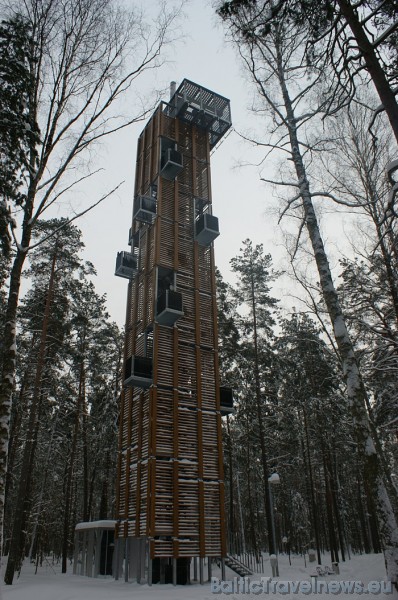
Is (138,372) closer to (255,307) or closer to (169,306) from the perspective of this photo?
(169,306)

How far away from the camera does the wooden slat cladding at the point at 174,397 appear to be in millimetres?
13516

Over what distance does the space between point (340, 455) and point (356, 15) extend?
104ft

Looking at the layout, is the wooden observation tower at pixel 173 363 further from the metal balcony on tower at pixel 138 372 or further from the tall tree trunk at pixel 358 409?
the tall tree trunk at pixel 358 409

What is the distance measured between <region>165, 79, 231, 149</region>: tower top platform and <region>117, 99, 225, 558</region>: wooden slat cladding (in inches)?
36.0

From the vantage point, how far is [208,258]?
18.8 metres

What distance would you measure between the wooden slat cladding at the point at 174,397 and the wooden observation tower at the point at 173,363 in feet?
0.13

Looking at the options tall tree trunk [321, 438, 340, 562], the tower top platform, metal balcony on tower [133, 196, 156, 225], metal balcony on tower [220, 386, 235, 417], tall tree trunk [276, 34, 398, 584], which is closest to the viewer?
tall tree trunk [276, 34, 398, 584]

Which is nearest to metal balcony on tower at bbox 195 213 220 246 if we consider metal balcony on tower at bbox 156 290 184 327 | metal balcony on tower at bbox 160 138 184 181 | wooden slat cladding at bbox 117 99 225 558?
wooden slat cladding at bbox 117 99 225 558

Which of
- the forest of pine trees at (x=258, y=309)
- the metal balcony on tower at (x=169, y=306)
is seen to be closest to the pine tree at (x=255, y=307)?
the forest of pine trees at (x=258, y=309)

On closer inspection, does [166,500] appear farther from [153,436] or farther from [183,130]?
[183,130]

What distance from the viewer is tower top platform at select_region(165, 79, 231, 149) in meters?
21.0

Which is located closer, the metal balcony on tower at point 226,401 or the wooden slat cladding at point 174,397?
the wooden slat cladding at point 174,397

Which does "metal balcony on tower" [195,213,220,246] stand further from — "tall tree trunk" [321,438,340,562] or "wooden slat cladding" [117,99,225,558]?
"tall tree trunk" [321,438,340,562]

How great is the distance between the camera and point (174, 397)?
1488cm
